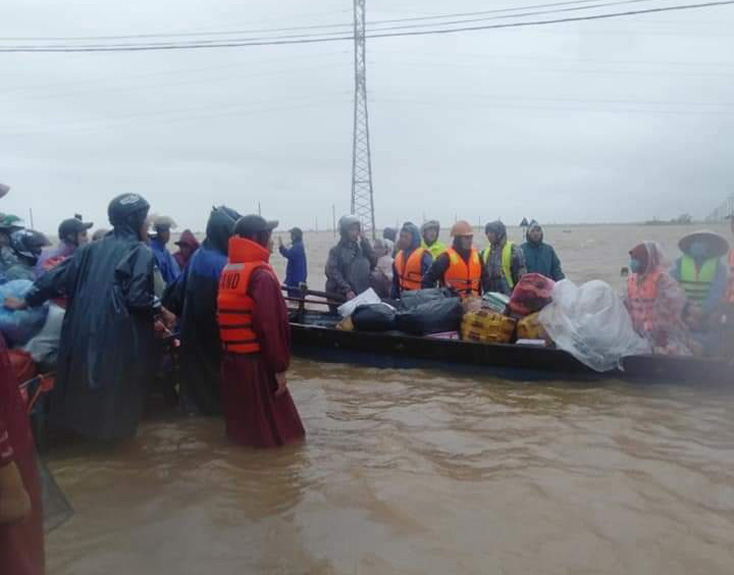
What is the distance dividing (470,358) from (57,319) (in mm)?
4146

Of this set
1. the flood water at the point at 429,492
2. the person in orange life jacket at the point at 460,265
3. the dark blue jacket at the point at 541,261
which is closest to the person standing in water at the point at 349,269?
the person in orange life jacket at the point at 460,265

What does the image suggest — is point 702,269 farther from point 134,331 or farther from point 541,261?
point 134,331

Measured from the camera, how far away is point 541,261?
380 inches

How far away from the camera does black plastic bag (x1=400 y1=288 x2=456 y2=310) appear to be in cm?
834

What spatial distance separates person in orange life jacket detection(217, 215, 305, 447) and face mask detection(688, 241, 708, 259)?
447 centimetres

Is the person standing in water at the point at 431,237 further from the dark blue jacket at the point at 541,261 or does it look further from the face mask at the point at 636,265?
the face mask at the point at 636,265

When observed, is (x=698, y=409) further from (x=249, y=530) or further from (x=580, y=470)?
(x=249, y=530)

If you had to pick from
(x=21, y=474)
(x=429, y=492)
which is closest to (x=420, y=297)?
(x=429, y=492)

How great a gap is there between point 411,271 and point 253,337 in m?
4.86

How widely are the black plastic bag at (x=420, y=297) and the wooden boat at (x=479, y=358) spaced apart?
0.42 metres

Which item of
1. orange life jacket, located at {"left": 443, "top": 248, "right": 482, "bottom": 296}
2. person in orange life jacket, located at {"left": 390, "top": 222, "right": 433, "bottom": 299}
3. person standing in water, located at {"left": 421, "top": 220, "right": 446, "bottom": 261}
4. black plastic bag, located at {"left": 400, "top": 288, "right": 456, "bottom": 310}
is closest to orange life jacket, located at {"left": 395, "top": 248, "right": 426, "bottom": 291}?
person in orange life jacket, located at {"left": 390, "top": 222, "right": 433, "bottom": 299}

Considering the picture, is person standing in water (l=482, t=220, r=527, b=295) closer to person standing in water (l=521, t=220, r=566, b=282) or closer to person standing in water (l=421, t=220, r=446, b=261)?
person standing in water (l=521, t=220, r=566, b=282)

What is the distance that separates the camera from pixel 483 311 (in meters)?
7.79

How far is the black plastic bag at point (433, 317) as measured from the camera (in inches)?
314
